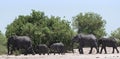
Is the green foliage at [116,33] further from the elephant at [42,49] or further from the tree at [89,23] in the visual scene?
the elephant at [42,49]

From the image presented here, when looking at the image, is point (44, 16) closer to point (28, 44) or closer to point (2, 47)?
point (2, 47)

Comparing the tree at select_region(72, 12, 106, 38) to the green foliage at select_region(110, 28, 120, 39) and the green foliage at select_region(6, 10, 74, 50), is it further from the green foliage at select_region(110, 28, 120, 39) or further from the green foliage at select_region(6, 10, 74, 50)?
the green foliage at select_region(6, 10, 74, 50)

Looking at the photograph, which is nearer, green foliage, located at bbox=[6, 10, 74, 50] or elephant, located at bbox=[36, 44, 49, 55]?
elephant, located at bbox=[36, 44, 49, 55]

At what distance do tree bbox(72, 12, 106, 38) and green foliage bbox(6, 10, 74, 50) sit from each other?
947 inches

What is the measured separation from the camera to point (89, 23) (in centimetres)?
7125

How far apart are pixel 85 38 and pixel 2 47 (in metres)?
12.8

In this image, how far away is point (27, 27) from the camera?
143 feet

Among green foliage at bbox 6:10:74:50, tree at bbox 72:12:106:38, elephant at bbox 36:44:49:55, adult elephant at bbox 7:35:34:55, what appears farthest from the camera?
tree at bbox 72:12:106:38

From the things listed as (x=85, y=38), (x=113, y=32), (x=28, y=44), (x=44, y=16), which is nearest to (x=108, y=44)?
(x=85, y=38)

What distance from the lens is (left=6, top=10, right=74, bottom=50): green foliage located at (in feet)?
144

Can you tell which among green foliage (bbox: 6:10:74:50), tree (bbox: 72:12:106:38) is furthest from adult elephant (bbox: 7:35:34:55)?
tree (bbox: 72:12:106:38)

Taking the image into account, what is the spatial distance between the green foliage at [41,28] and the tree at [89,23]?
24.1 m

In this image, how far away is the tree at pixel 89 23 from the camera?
2798 inches

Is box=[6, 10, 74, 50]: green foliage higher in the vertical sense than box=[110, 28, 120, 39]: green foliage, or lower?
higher
